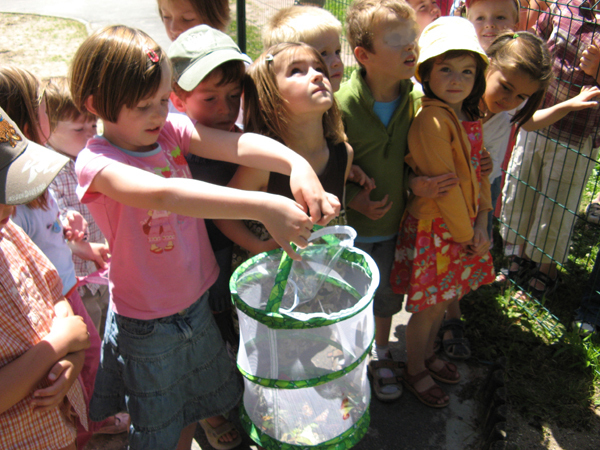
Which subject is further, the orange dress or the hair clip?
the orange dress

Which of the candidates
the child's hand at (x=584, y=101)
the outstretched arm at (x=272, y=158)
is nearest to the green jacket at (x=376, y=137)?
the outstretched arm at (x=272, y=158)

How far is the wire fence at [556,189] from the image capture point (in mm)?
3229

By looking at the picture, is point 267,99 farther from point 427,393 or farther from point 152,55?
point 427,393

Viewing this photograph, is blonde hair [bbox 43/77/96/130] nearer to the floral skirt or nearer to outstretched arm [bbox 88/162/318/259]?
outstretched arm [bbox 88/162/318/259]

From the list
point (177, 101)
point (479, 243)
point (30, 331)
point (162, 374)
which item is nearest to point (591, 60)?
point (479, 243)

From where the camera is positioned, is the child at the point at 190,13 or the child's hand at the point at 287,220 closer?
the child's hand at the point at 287,220

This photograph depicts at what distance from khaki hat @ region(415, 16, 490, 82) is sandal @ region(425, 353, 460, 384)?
1646 mm

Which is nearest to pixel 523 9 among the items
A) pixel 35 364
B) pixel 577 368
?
pixel 577 368

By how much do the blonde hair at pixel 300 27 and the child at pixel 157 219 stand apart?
2.73 feet

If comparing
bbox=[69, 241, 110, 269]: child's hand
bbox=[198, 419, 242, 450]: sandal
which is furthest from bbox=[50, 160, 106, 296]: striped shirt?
bbox=[198, 419, 242, 450]: sandal

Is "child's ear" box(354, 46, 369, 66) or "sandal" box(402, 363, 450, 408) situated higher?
"child's ear" box(354, 46, 369, 66)

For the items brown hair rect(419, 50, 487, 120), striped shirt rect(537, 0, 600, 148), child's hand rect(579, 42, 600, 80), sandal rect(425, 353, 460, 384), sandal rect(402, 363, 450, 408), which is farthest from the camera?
striped shirt rect(537, 0, 600, 148)

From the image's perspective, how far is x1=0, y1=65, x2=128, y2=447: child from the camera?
187cm

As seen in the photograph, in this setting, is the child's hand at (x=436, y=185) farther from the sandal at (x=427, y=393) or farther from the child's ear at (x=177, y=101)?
the child's ear at (x=177, y=101)
